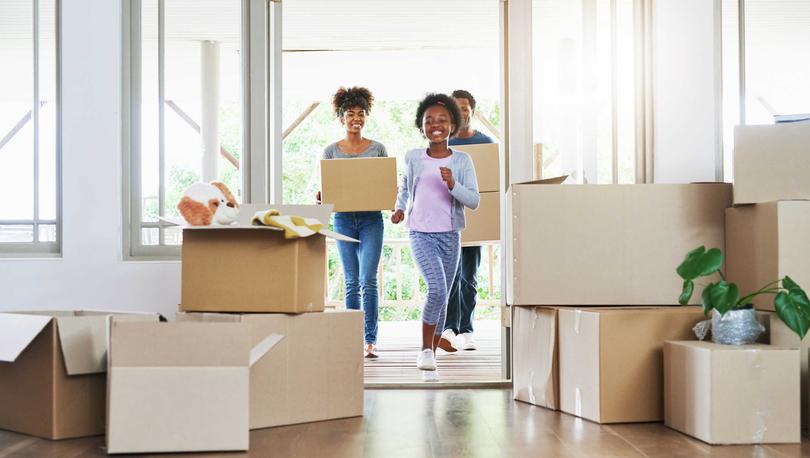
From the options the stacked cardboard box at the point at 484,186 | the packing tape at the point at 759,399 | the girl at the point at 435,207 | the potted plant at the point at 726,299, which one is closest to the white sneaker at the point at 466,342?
the stacked cardboard box at the point at 484,186

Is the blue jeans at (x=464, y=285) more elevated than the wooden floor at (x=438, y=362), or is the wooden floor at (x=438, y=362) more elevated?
the blue jeans at (x=464, y=285)

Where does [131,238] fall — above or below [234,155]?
below

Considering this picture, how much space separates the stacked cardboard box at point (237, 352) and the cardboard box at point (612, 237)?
65cm

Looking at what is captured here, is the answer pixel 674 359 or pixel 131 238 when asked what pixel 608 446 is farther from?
pixel 131 238

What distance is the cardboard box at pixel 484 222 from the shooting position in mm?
4551

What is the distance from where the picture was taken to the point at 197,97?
3.19m

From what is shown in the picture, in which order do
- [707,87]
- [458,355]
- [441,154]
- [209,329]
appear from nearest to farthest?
[209,329] < [707,87] < [441,154] < [458,355]

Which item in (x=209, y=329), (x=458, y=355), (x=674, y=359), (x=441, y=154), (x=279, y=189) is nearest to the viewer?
(x=209, y=329)

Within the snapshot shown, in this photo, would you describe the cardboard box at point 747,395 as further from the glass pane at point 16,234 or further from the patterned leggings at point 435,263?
the glass pane at point 16,234

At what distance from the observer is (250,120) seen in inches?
126

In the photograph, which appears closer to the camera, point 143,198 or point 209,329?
point 209,329

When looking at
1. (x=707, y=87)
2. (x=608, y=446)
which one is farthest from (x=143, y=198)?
(x=707, y=87)

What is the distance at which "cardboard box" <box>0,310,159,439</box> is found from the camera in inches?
88.8

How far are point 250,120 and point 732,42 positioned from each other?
179 cm
